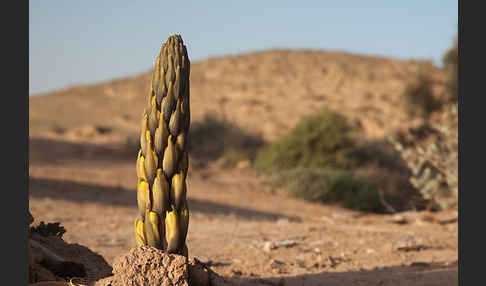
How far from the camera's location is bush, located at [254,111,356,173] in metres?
13.3

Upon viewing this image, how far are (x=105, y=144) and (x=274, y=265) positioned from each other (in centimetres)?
1361

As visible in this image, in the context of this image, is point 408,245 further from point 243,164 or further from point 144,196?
point 243,164

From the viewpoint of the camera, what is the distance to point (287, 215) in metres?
9.43

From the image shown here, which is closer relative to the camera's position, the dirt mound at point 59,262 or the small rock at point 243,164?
the dirt mound at point 59,262

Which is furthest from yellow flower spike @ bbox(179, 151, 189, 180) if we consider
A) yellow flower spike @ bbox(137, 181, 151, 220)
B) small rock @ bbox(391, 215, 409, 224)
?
small rock @ bbox(391, 215, 409, 224)

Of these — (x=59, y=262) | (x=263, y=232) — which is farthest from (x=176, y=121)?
(x=263, y=232)

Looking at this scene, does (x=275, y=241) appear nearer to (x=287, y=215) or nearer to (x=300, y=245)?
(x=300, y=245)

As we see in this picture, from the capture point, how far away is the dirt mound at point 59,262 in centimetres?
291

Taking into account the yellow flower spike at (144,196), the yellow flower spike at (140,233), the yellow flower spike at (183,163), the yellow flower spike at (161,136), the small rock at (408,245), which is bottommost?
the small rock at (408,245)

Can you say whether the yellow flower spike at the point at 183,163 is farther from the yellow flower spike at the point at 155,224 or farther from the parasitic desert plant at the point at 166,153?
the yellow flower spike at the point at 155,224

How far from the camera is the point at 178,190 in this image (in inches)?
104

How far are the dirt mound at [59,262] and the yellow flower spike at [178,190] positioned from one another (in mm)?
938

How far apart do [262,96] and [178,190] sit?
28762 millimetres

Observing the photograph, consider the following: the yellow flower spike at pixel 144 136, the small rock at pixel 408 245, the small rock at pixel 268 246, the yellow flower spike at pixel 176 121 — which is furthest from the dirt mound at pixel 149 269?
the small rock at pixel 408 245
